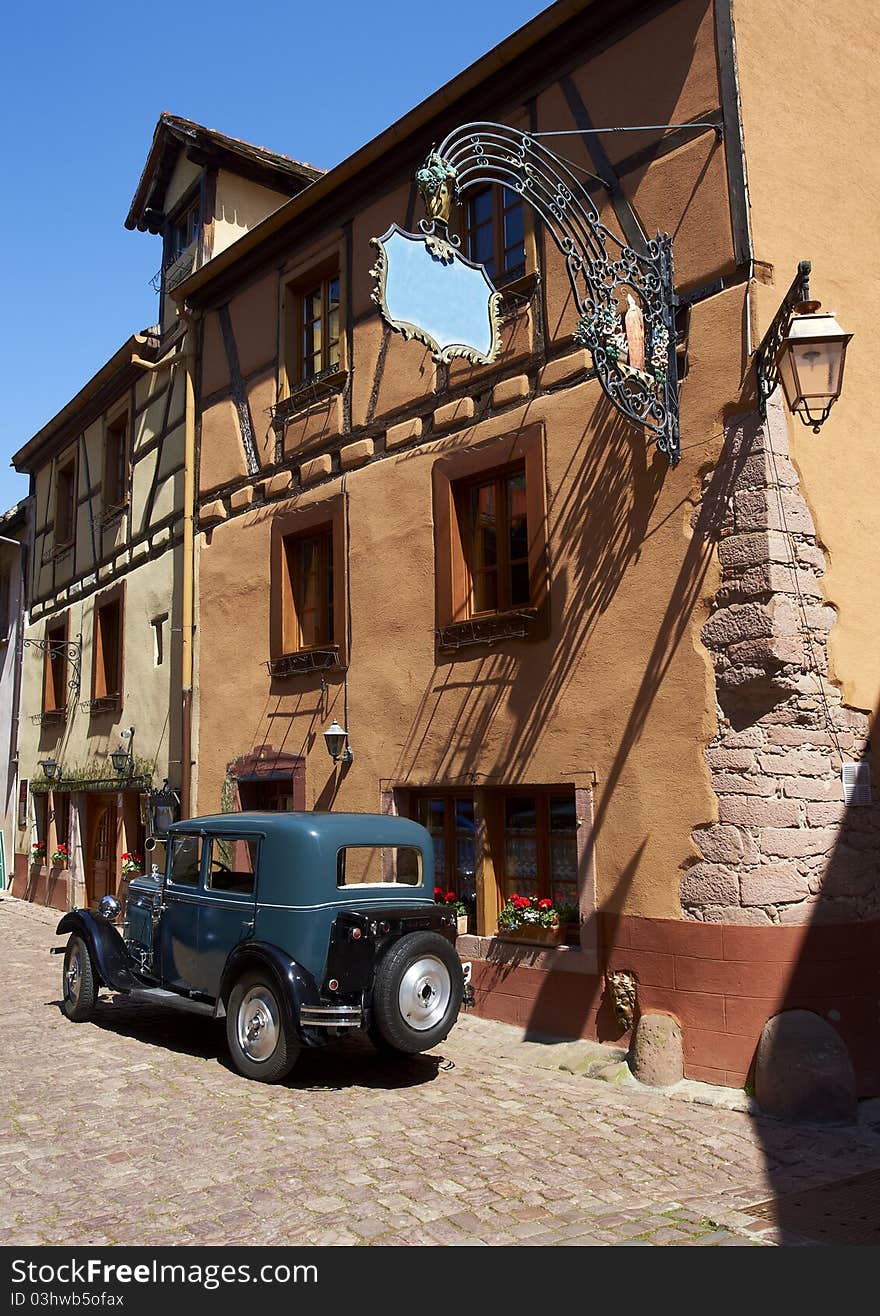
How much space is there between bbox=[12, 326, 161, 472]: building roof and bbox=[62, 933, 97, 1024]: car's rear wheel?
8.40 meters

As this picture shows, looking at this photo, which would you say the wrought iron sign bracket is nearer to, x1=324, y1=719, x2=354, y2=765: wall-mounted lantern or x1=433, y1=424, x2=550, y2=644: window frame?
x1=324, y1=719, x2=354, y2=765: wall-mounted lantern

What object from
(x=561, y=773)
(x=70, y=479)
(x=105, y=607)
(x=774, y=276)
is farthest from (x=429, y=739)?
(x=70, y=479)

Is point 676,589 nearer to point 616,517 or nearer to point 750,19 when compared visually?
point 616,517

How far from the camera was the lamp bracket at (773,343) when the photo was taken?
6.18 m

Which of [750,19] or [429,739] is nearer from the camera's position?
[750,19]

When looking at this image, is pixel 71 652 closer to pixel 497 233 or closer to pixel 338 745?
Answer: pixel 338 745

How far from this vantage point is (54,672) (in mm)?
17922

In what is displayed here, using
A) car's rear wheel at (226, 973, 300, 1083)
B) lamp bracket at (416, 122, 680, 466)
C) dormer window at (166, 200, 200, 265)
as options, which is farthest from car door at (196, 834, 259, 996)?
dormer window at (166, 200, 200, 265)

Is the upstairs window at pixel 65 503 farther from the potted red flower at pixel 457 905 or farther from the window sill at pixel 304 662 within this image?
the potted red flower at pixel 457 905

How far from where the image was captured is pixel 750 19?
722 cm

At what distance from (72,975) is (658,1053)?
180 inches

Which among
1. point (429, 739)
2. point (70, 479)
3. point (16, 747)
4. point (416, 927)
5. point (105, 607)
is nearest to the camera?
point (416, 927)

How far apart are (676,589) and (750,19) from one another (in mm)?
3830

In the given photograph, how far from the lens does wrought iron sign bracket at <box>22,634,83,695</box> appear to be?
16438 mm
